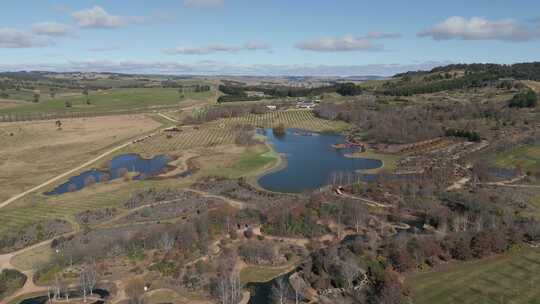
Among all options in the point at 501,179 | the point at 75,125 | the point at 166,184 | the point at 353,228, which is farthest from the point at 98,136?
the point at 501,179

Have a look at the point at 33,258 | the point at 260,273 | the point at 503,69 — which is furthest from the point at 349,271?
the point at 503,69

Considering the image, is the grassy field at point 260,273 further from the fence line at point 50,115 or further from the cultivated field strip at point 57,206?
the fence line at point 50,115

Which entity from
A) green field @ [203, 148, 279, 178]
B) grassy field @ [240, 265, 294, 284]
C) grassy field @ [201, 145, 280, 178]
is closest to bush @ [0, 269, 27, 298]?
grassy field @ [240, 265, 294, 284]

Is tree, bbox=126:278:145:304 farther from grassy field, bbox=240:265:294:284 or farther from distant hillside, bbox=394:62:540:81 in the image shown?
distant hillside, bbox=394:62:540:81

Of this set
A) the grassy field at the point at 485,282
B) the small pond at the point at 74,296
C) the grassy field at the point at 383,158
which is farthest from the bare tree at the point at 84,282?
the grassy field at the point at 383,158

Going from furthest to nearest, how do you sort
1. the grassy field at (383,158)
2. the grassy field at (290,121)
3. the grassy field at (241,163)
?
the grassy field at (290,121) → the grassy field at (383,158) → the grassy field at (241,163)

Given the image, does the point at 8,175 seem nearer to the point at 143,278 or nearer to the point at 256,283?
the point at 143,278

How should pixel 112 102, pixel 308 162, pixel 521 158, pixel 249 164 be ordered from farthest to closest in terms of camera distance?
pixel 112 102, pixel 308 162, pixel 249 164, pixel 521 158

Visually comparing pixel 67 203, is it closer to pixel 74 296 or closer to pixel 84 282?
pixel 74 296
